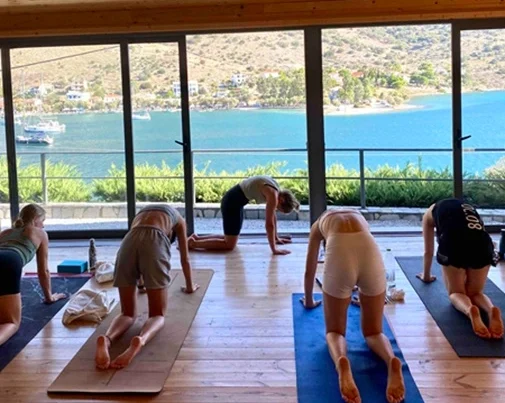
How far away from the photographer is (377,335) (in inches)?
109

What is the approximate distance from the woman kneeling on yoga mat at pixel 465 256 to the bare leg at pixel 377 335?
0.71 m

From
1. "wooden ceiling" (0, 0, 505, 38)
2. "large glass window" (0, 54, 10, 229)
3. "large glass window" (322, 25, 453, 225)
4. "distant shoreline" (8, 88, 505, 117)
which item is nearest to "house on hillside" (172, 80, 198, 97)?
"distant shoreline" (8, 88, 505, 117)

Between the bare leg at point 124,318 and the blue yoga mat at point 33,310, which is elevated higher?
the bare leg at point 124,318

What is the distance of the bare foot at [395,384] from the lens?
2359 millimetres

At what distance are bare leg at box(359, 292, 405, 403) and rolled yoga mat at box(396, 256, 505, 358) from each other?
476 mm

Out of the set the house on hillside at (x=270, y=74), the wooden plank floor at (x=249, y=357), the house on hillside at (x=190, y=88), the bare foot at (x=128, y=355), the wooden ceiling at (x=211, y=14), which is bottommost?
the wooden plank floor at (x=249, y=357)

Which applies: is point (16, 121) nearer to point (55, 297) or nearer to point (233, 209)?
point (233, 209)

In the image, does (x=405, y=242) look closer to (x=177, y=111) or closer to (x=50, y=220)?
(x=177, y=111)

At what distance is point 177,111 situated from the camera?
5828 mm

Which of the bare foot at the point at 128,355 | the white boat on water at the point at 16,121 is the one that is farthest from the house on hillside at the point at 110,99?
the bare foot at the point at 128,355

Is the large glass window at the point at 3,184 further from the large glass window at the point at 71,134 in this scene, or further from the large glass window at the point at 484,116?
the large glass window at the point at 484,116

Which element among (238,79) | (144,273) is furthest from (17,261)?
(238,79)

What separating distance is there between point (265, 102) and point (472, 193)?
243cm

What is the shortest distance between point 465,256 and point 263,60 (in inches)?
129
